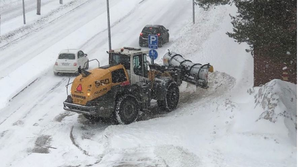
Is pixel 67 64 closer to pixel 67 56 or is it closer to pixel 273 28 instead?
pixel 67 56

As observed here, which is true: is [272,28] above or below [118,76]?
above

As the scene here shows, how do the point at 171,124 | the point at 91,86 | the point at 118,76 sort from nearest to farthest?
the point at 91,86 < the point at 171,124 < the point at 118,76

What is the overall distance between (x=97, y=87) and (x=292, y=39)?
22.5 feet

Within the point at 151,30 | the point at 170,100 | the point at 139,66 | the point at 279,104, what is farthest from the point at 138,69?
the point at 151,30

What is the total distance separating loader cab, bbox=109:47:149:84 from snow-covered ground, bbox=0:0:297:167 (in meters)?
1.65

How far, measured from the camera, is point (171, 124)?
53.0ft

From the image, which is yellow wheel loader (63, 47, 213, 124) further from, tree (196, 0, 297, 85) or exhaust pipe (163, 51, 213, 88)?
tree (196, 0, 297, 85)

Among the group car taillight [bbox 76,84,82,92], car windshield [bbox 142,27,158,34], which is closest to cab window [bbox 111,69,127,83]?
car taillight [bbox 76,84,82,92]

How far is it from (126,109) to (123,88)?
0.78 m

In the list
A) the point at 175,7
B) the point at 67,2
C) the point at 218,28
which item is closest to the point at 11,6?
the point at 67,2

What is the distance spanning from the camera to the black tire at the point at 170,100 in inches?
730

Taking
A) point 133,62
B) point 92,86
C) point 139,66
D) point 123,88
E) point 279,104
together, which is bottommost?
point 279,104

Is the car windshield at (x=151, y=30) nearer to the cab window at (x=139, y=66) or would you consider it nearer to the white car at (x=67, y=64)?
the white car at (x=67, y=64)

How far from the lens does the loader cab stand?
1734 cm
